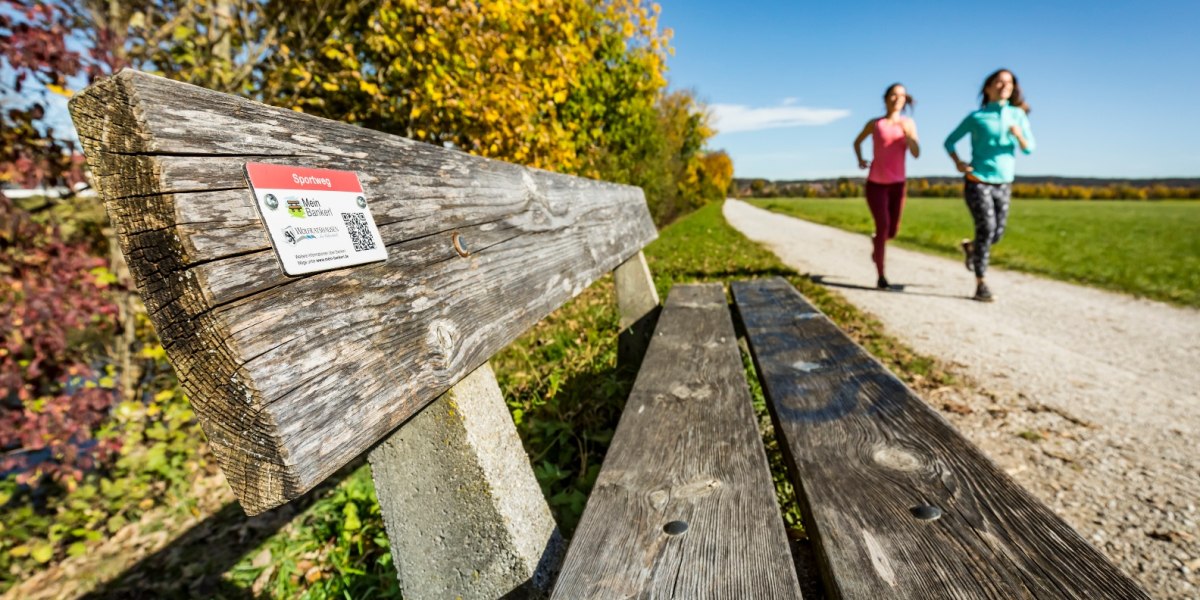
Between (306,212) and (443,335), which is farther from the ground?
(306,212)

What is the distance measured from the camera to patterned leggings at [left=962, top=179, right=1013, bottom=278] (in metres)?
5.02

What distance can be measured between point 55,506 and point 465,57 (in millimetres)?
4050

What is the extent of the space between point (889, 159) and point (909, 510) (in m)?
5.69

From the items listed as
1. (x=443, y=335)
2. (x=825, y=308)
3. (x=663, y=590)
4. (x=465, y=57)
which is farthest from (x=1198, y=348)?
(x=465, y=57)

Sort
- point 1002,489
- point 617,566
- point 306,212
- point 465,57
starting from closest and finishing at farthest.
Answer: point 306,212, point 617,566, point 1002,489, point 465,57

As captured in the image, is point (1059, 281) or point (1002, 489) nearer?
point (1002, 489)

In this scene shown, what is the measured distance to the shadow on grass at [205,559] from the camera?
2.20 m

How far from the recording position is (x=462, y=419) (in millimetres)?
903

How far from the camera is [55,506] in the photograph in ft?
9.79

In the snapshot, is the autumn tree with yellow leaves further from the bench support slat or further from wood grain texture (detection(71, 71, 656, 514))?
wood grain texture (detection(71, 71, 656, 514))

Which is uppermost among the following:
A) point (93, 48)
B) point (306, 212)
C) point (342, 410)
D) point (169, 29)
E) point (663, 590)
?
point (169, 29)

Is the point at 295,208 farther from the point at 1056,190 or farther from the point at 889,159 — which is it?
the point at 1056,190

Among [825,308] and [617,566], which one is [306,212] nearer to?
[617,566]

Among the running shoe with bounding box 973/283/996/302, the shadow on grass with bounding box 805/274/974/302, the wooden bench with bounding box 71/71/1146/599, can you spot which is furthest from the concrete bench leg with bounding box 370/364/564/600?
the running shoe with bounding box 973/283/996/302
